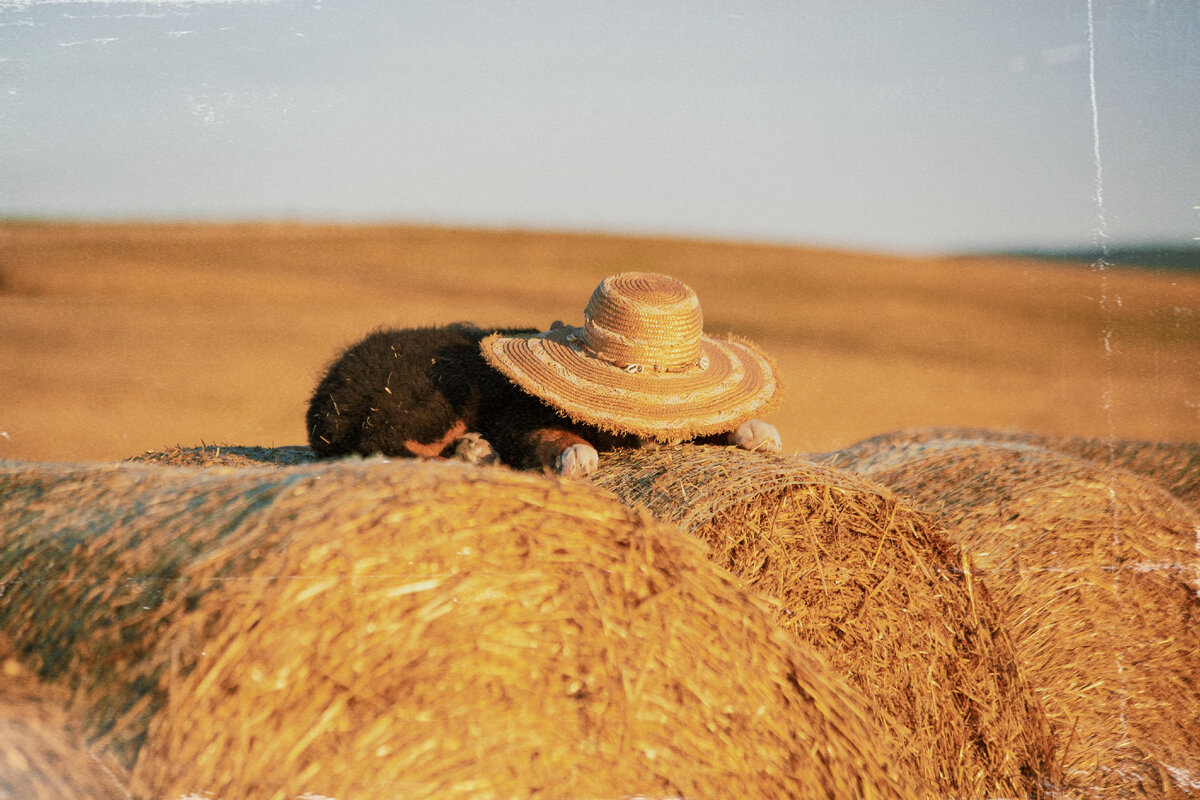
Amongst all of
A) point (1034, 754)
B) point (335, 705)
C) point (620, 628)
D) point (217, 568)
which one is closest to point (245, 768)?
point (335, 705)

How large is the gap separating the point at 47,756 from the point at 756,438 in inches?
119

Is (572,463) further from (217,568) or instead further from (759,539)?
(217,568)

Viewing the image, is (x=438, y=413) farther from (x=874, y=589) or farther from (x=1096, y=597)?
(x=1096, y=597)

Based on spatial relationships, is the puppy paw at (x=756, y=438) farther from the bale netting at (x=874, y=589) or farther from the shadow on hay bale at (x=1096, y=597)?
the shadow on hay bale at (x=1096, y=597)

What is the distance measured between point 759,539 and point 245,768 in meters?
2.03

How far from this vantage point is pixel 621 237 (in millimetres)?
27578

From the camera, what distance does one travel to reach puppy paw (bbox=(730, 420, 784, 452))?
4199mm

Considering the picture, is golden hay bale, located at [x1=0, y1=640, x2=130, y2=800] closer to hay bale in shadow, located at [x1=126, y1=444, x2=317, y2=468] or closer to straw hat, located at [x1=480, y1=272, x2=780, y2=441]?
straw hat, located at [x1=480, y1=272, x2=780, y2=441]

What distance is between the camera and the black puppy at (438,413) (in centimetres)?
434

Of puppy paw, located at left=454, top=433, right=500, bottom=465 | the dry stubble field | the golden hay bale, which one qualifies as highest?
the golden hay bale

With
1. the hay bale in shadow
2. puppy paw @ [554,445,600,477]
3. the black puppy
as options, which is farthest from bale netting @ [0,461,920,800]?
the hay bale in shadow

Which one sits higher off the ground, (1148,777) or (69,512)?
(69,512)

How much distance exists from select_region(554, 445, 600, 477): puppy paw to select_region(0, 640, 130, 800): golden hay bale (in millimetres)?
2139

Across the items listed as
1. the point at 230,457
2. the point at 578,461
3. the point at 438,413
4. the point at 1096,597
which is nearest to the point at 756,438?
the point at 578,461
